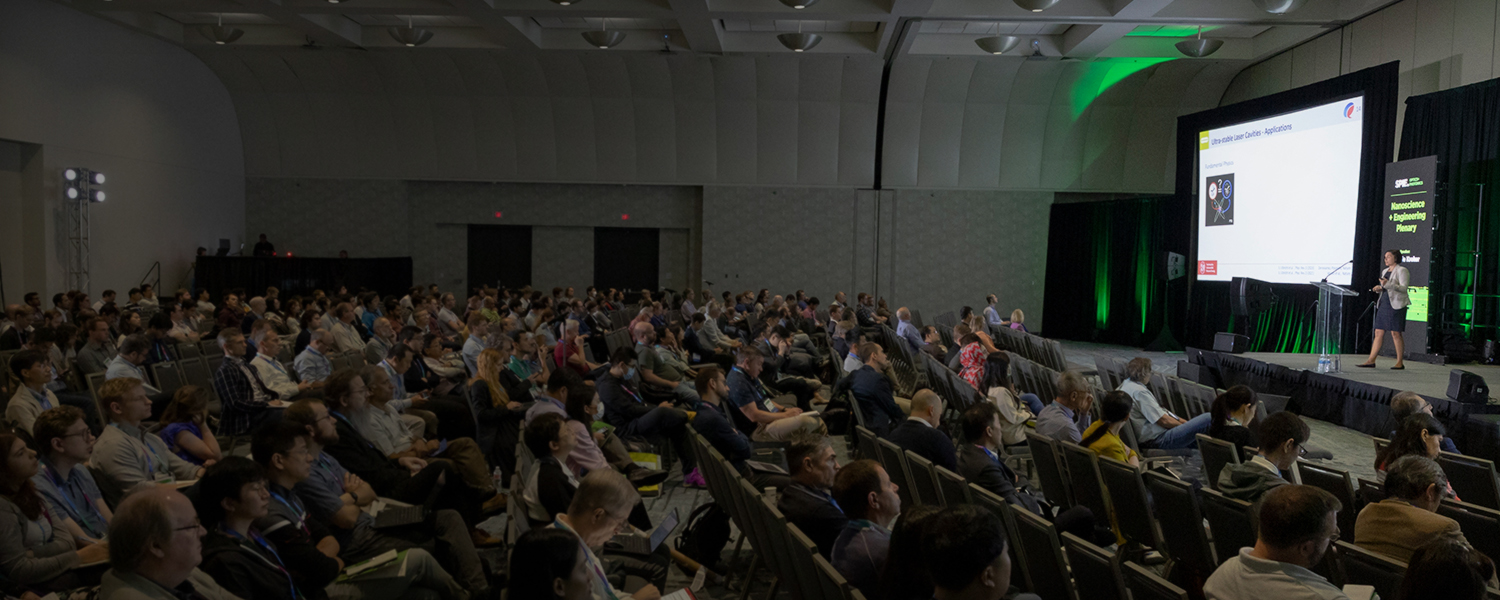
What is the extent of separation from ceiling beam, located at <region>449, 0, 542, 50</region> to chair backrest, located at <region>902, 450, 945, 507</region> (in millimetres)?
11267

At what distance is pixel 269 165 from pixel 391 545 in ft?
63.5

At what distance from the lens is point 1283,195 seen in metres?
13.0

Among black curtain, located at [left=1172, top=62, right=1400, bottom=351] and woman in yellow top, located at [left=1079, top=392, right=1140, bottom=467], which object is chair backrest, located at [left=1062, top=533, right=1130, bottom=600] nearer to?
woman in yellow top, located at [left=1079, top=392, right=1140, bottom=467]

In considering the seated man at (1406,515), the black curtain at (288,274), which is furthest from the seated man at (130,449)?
the black curtain at (288,274)

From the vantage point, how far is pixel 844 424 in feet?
26.0

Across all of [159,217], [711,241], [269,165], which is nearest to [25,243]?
[159,217]

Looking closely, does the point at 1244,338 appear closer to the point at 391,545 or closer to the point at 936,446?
the point at 936,446

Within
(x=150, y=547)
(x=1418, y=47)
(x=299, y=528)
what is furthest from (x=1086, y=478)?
(x=1418, y=47)

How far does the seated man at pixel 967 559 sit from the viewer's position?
2340mm

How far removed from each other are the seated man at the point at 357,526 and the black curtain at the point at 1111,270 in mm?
15029

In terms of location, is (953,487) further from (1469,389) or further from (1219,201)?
(1219,201)

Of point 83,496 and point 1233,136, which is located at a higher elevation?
point 1233,136

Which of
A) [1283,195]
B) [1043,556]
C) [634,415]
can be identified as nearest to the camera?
[1043,556]

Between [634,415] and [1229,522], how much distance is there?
3.78 metres
